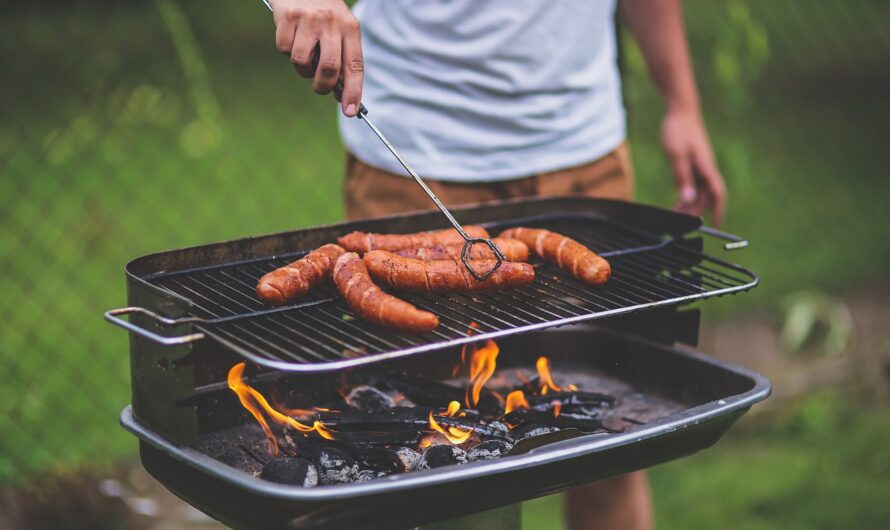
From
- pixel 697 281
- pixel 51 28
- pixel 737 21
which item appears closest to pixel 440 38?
pixel 697 281

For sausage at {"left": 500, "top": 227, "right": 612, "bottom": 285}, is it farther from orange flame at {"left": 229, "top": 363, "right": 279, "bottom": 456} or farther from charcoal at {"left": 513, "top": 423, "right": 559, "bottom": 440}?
orange flame at {"left": 229, "top": 363, "right": 279, "bottom": 456}

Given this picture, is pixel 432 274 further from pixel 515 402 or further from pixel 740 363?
pixel 740 363

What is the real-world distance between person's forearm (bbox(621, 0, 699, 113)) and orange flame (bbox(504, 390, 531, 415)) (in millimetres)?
A: 1355

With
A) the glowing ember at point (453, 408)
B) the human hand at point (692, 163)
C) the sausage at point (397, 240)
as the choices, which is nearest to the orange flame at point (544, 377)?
the glowing ember at point (453, 408)

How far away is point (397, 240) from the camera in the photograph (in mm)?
2449

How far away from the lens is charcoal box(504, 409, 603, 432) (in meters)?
2.34

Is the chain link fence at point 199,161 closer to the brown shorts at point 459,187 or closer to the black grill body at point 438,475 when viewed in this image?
the brown shorts at point 459,187

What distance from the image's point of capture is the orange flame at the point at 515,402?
248 centimetres

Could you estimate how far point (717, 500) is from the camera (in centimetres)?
438

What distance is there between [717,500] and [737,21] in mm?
2217

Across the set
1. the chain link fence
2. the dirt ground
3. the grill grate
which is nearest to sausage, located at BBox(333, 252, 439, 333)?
the grill grate

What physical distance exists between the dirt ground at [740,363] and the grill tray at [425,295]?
6.53 ft

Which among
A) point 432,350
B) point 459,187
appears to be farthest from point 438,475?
point 459,187

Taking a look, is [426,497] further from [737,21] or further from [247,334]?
[737,21]
